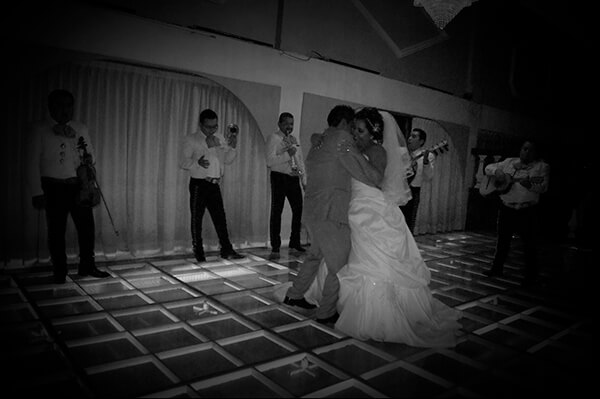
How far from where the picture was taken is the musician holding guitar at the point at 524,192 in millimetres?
4766

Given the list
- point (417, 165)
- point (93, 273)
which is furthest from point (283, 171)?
point (93, 273)

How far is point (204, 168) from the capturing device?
5129 mm

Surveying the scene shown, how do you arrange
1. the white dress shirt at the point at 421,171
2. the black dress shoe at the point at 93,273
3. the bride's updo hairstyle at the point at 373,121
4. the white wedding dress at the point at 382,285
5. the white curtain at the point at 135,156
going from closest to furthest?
the white wedding dress at the point at 382,285
the bride's updo hairstyle at the point at 373,121
the black dress shoe at the point at 93,273
the white curtain at the point at 135,156
the white dress shirt at the point at 421,171

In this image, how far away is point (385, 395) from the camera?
2.40 m

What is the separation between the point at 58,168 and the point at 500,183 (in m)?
4.68

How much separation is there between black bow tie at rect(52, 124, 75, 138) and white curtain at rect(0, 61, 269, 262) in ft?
2.64

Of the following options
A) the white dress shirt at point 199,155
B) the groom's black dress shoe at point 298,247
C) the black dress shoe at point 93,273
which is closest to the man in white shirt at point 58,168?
the black dress shoe at point 93,273

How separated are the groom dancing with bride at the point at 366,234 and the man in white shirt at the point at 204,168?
218cm

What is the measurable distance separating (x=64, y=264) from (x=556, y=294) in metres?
5.10

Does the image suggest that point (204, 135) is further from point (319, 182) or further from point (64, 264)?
point (319, 182)

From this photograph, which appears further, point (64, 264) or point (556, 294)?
point (556, 294)

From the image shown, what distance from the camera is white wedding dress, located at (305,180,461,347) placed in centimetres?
311

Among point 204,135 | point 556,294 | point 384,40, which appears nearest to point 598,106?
point 384,40

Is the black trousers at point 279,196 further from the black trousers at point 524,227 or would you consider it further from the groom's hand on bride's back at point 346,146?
the groom's hand on bride's back at point 346,146
